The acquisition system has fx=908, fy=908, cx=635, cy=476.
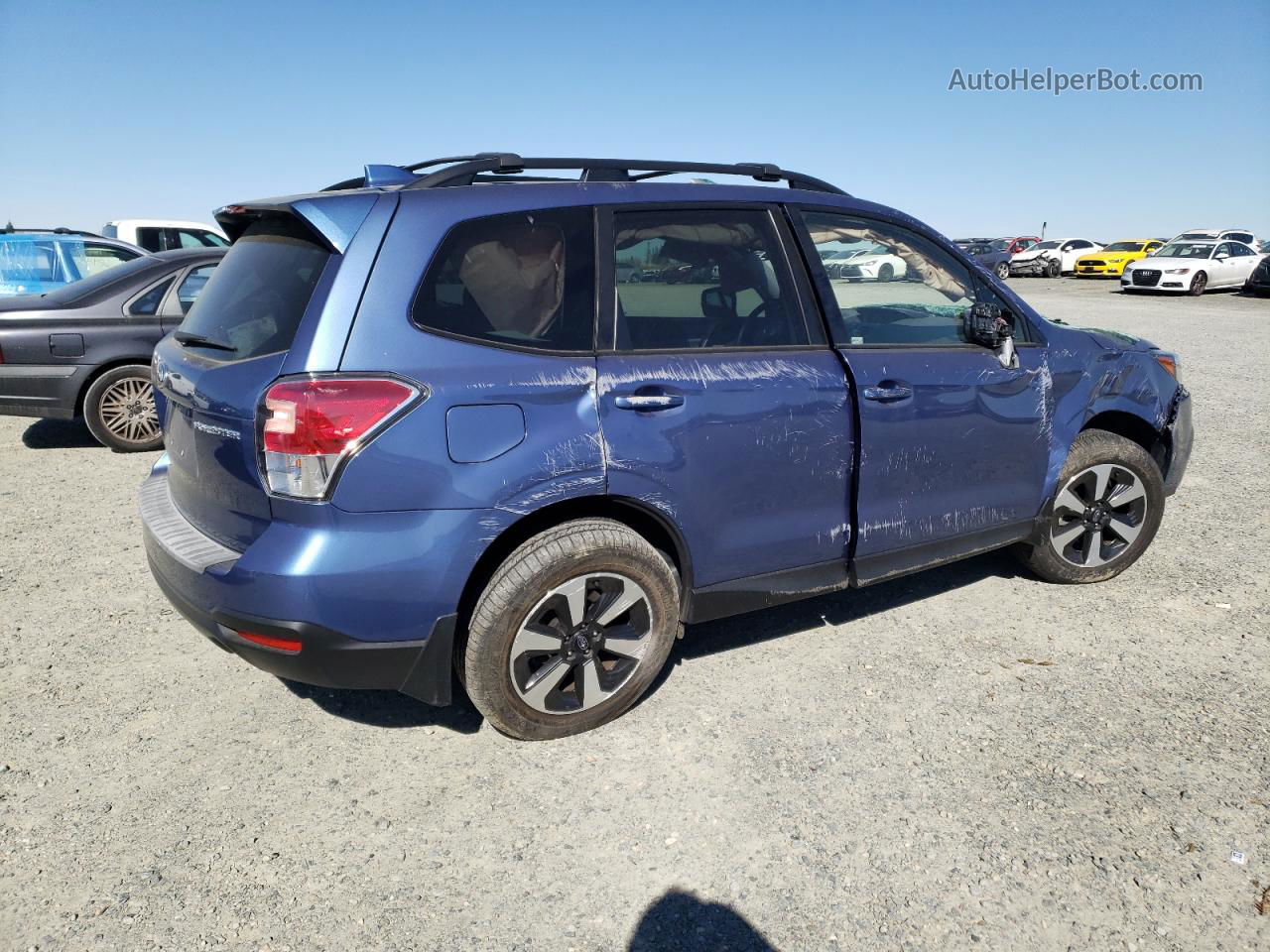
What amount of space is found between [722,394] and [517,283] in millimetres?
785

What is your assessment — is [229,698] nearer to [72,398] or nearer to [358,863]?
[358,863]

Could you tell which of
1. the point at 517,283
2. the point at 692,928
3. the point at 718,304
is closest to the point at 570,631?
the point at 692,928

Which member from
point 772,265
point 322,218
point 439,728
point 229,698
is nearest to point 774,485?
point 772,265

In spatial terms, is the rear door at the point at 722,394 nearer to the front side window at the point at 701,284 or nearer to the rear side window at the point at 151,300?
the front side window at the point at 701,284

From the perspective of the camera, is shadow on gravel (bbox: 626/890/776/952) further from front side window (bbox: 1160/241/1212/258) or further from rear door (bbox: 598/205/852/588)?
front side window (bbox: 1160/241/1212/258)

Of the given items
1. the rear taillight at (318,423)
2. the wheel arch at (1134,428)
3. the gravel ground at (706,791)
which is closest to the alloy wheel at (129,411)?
the gravel ground at (706,791)

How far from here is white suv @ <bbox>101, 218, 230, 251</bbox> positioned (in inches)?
614

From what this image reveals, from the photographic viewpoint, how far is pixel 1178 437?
4488 millimetres

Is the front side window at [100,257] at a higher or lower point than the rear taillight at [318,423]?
higher

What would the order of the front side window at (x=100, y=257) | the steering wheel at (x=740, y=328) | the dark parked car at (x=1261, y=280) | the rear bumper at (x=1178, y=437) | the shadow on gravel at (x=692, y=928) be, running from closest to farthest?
1. the shadow on gravel at (x=692, y=928)
2. the steering wheel at (x=740, y=328)
3. the rear bumper at (x=1178, y=437)
4. the front side window at (x=100, y=257)
5. the dark parked car at (x=1261, y=280)

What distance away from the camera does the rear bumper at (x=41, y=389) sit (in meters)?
6.59

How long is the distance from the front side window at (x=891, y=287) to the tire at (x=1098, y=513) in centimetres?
97

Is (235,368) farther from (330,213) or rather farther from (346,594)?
(346,594)

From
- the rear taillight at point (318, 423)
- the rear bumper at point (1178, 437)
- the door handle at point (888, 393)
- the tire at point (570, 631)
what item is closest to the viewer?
the rear taillight at point (318, 423)
